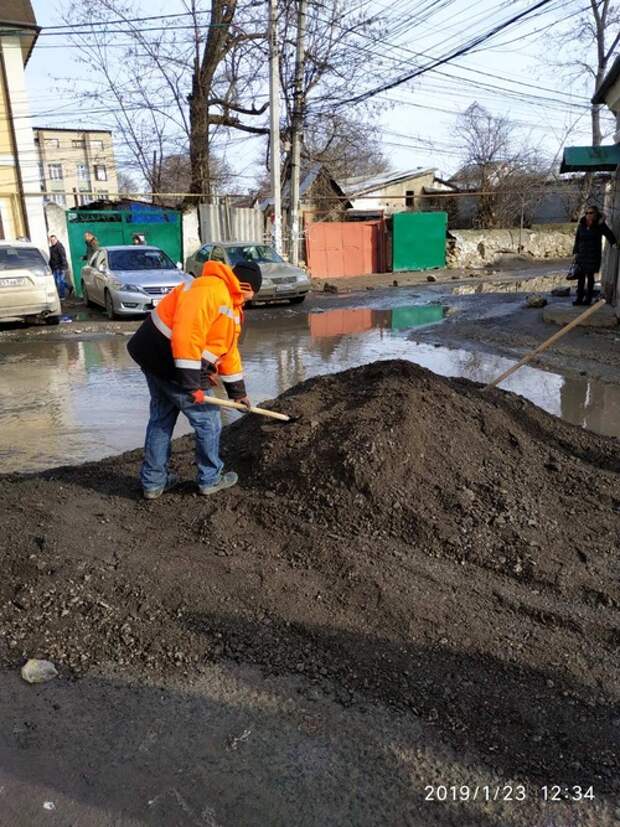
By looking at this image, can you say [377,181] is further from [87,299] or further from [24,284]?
[24,284]

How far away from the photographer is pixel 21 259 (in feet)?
43.4

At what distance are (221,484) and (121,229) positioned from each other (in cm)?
1737

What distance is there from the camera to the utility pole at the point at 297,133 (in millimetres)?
19795

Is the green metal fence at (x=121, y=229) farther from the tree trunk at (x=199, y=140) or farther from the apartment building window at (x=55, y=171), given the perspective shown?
the apartment building window at (x=55, y=171)

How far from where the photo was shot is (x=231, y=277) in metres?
4.10

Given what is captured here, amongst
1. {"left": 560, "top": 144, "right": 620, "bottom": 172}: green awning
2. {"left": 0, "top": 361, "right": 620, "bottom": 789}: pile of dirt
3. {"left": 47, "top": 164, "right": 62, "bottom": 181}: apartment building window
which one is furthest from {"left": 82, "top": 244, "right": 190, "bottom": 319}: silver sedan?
{"left": 47, "top": 164, "right": 62, "bottom": 181}: apartment building window

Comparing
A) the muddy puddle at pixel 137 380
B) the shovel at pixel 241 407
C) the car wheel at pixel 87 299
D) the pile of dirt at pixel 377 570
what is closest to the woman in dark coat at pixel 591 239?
the muddy puddle at pixel 137 380

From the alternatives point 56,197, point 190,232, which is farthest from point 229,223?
point 56,197

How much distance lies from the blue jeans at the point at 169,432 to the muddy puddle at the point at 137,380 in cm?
177

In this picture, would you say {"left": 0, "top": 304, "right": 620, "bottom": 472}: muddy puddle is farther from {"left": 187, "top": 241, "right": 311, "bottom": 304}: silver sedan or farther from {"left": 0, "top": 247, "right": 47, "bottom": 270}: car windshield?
{"left": 187, "top": 241, "right": 311, "bottom": 304}: silver sedan

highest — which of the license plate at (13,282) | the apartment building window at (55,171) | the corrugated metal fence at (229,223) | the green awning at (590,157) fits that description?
the apartment building window at (55,171)

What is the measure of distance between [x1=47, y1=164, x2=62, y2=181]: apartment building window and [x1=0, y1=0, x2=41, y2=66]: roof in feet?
140

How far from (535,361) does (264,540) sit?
22.7 ft

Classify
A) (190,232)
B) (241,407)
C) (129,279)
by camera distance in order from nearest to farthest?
(241,407), (129,279), (190,232)
